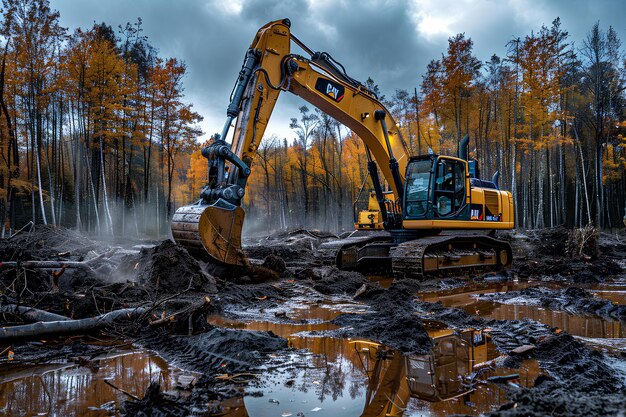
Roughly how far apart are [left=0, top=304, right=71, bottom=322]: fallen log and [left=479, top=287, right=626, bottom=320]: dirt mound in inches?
279

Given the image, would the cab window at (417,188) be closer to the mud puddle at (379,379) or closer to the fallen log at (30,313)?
the mud puddle at (379,379)

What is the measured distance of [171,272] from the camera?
24.9 feet

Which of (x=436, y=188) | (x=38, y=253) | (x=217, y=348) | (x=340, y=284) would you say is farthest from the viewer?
(x=38, y=253)

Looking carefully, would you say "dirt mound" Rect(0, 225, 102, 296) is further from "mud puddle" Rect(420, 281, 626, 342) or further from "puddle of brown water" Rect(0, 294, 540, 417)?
"mud puddle" Rect(420, 281, 626, 342)

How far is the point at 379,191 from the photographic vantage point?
12.6m

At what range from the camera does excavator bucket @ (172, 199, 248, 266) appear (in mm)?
7965

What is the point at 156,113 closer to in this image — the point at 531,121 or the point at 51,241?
the point at 51,241

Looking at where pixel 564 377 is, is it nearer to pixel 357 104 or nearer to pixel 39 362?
pixel 39 362

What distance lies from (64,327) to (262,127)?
5949 mm

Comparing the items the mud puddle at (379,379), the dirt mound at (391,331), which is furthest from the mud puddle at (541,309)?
the dirt mound at (391,331)

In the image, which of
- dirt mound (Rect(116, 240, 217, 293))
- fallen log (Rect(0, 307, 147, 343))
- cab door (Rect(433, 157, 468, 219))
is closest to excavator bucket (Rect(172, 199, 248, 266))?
dirt mound (Rect(116, 240, 217, 293))

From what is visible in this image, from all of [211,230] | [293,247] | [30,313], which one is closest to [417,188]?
[211,230]

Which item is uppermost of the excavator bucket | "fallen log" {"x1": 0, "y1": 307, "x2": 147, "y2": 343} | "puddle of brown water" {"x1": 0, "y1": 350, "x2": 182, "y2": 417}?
the excavator bucket

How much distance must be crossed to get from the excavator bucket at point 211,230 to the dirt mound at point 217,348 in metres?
3.18
